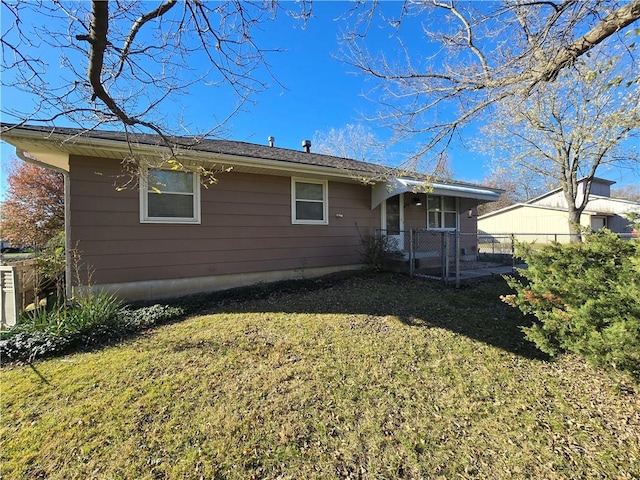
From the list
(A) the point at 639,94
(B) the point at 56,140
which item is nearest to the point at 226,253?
(B) the point at 56,140

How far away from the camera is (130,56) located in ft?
10.3

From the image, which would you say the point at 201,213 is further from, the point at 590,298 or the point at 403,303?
the point at 590,298

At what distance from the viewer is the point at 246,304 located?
5.57 m

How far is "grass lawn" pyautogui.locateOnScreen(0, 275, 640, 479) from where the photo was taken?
1.97 meters

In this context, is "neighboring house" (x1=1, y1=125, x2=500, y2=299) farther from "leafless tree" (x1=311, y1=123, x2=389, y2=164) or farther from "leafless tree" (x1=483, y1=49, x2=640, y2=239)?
"leafless tree" (x1=483, y1=49, x2=640, y2=239)

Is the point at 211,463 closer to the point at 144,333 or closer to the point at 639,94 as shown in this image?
the point at 144,333

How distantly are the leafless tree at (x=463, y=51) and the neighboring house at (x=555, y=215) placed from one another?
21.5 m

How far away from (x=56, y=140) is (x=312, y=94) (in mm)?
4788

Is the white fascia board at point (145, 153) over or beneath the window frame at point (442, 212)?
over

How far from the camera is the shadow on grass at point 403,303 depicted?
439 centimetres

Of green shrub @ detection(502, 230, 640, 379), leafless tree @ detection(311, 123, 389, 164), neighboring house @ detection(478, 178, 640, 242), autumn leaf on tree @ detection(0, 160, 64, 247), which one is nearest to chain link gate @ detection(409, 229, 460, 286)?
leafless tree @ detection(311, 123, 389, 164)

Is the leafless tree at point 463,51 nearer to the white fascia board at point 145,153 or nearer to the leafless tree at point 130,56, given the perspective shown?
the leafless tree at point 130,56

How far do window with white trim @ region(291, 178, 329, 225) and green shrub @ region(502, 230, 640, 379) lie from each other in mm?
4951

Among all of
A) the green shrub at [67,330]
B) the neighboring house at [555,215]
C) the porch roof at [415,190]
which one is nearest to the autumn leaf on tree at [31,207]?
the green shrub at [67,330]
